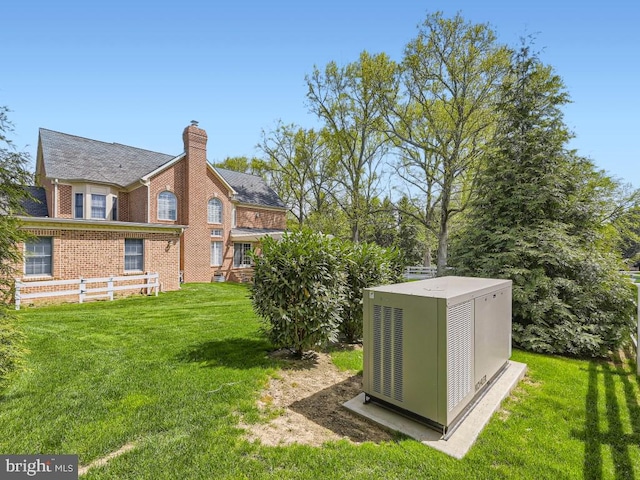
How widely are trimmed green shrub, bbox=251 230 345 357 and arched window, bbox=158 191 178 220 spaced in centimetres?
1480

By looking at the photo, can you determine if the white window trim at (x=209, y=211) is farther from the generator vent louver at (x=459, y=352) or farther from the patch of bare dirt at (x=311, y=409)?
the generator vent louver at (x=459, y=352)

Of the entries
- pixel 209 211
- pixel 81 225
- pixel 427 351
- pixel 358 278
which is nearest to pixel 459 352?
pixel 427 351

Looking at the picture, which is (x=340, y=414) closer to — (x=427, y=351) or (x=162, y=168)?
(x=427, y=351)

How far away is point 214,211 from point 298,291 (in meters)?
15.8

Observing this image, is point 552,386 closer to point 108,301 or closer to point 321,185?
point 108,301

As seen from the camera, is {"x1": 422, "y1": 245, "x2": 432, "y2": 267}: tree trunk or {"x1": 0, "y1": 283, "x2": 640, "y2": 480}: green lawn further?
{"x1": 422, "y1": 245, "x2": 432, "y2": 267}: tree trunk

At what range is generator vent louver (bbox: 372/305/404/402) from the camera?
10.8 ft

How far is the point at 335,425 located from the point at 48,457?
268 centimetres

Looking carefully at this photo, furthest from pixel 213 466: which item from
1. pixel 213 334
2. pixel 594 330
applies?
pixel 594 330

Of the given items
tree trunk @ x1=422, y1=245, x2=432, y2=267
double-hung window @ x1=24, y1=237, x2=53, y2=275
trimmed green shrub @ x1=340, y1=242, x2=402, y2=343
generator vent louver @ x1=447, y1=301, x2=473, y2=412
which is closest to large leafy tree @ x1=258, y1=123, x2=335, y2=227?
tree trunk @ x1=422, y1=245, x2=432, y2=267

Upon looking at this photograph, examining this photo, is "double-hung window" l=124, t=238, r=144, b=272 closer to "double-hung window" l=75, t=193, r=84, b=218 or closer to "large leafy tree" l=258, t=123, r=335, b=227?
Result: "double-hung window" l=75, t=193, r=84, b=218

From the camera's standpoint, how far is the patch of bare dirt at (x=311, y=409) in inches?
122

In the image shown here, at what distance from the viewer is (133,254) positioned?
13.4 meters

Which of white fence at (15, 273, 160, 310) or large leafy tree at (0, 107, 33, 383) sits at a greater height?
large leafy tree at (0, 107, 33, 383)
